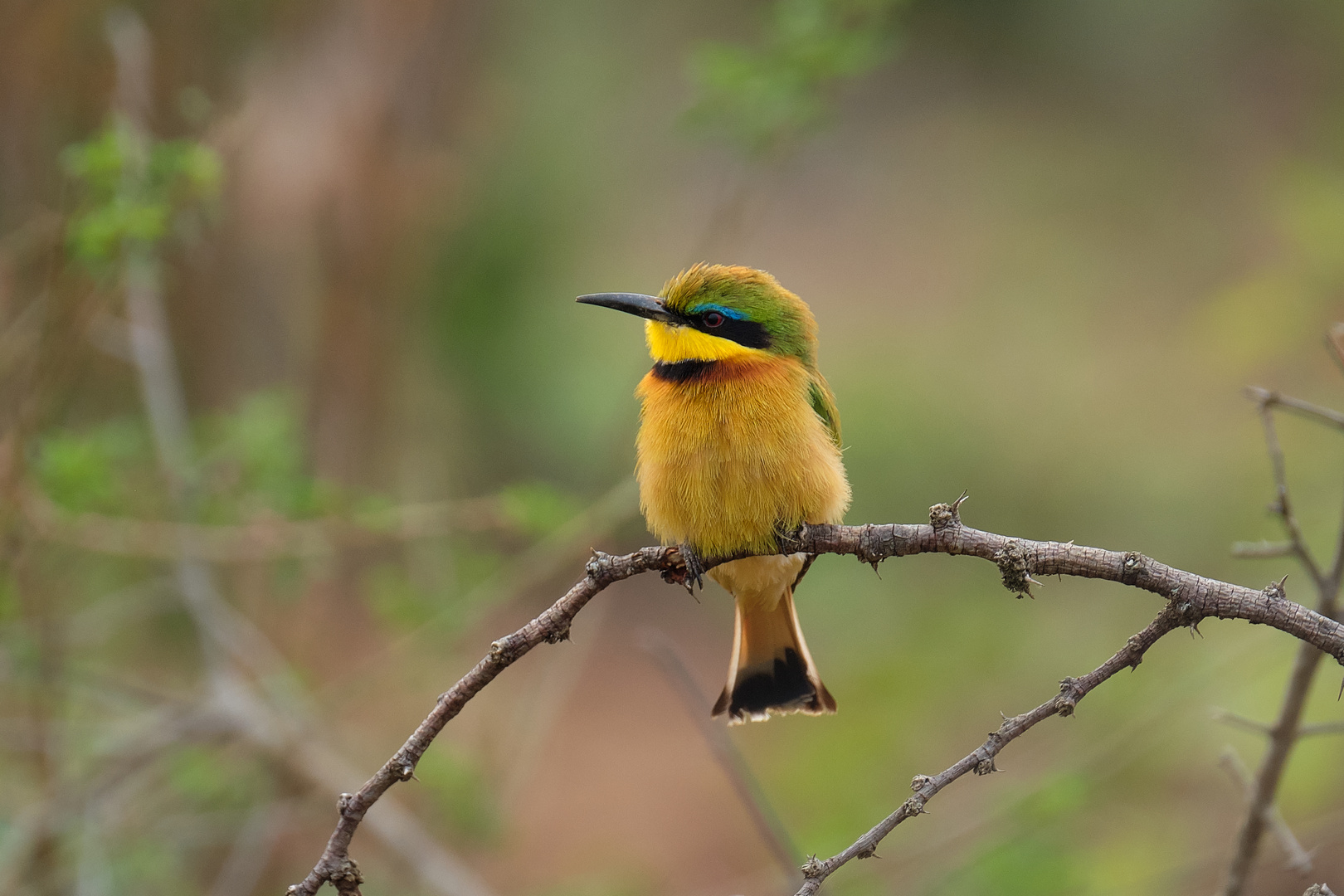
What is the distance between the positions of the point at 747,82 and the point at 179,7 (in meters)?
1.88

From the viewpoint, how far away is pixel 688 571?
186 centimetres

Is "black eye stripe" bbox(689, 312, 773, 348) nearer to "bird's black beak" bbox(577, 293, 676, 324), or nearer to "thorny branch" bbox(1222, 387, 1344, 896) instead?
"bird's black beak" bbox(577, 293, 676, 324)

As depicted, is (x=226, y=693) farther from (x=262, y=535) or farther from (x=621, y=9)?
(x=621, y=9)

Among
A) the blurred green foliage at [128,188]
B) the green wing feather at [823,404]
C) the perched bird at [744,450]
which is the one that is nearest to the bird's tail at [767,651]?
the perched bird at [744,450]

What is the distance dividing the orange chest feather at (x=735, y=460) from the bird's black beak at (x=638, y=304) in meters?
0.13

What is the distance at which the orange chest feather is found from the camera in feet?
6.77

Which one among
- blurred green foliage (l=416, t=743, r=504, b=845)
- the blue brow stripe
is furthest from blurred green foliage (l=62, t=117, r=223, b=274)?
blurred green foliage (l=416, t=743, r=504, b=845)

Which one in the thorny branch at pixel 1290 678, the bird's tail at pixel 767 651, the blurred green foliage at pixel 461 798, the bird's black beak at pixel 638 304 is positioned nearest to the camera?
the thorny branch at pixel 1290 678

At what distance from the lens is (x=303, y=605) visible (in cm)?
441

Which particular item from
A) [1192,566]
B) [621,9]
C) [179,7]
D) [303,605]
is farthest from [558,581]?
[621,9]

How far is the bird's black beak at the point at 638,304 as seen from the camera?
2.32 m

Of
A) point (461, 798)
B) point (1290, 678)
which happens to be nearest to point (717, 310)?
point (1290, 678)

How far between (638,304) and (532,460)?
535cm

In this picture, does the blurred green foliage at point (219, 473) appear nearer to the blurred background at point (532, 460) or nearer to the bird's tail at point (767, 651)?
the blurred background at point (532, 460)
